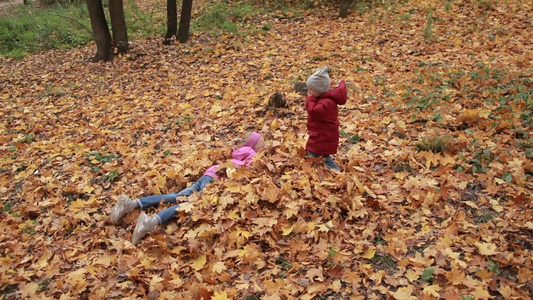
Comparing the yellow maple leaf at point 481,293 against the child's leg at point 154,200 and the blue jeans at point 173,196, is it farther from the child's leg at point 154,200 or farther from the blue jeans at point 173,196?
the child's leg at point 154,200

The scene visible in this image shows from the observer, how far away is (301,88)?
23.4 ft

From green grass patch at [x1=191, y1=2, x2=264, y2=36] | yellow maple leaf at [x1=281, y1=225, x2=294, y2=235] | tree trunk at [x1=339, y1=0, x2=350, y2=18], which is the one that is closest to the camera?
yellow maple leaf at [x1=281, y1=225, x2=294, y2=235]

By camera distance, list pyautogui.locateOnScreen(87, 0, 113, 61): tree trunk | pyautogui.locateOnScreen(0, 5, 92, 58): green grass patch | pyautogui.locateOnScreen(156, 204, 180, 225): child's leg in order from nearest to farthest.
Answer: pyautogui.locateOnScreen(156, 204, 180, 225): child's leg → pyautogui.locateOnScreen(87, 0, 113, 61): tree trunk → pyautogui.locateOnScreen(0, 5, 92, 58): green grass patch

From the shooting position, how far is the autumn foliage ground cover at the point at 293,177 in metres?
3.19

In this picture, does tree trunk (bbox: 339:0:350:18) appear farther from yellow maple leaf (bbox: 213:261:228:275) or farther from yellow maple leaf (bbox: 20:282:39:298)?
yellow maple leaf (bbox: 20:282:39:298)

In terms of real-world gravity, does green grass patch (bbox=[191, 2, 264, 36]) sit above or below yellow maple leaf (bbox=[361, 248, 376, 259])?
above

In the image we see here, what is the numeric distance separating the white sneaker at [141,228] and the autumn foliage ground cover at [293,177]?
10 centimetres

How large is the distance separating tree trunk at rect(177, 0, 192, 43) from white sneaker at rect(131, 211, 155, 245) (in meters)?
8.38

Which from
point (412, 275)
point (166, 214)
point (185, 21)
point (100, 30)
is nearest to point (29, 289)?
point (166, 214)

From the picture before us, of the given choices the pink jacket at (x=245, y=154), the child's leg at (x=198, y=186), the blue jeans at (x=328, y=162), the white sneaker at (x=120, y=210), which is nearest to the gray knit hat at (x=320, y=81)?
the blue jeans at (x=328, y=162)

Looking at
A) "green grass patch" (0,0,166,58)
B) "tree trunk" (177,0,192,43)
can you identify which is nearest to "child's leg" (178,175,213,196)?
"tree trunk" (177,0,192,43)

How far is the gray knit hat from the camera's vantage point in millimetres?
4000

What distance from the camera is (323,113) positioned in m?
4.09

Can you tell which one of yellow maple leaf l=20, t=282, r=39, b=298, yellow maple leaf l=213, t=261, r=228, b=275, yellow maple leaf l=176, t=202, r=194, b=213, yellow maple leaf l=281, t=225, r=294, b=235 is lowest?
yellow maple leaf l=20, t=282, r=39, b=298
